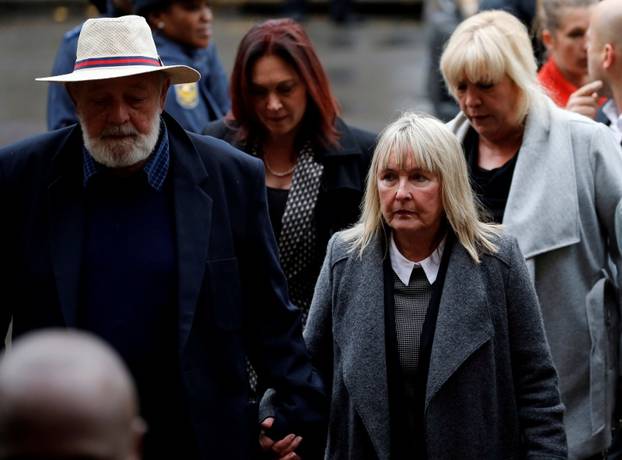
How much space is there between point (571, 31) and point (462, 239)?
2.49 m

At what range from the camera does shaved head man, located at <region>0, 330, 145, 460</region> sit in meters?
1.96

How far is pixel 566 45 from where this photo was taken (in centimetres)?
632

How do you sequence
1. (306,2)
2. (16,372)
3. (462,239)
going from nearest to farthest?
(16,372) < (462,239) < (306,2)

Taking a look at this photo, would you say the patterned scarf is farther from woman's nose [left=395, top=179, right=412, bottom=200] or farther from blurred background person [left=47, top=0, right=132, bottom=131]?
blurred background person [left=47, top=0, right=132, bottom=131]

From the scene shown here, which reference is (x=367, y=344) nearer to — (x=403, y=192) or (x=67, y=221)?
(x=403, y=192)

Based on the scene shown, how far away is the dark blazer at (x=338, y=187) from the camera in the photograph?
5.20 m

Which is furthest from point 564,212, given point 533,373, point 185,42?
point 185,42

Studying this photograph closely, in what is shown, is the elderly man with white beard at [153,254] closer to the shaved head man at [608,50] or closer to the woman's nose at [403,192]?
the woman's nose at [403,192]

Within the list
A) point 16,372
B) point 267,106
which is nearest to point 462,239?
point 267,106

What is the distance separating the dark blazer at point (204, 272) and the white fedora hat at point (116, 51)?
20cm

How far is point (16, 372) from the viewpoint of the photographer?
1967mm

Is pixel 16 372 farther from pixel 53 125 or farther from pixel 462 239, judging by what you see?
pixel 53 125

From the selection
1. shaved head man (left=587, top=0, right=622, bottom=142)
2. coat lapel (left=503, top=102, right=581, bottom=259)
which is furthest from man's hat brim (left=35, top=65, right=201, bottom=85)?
shaved head man (left=587, top=0, right=622, bottom=142)

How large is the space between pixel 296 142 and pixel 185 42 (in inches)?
57.5
